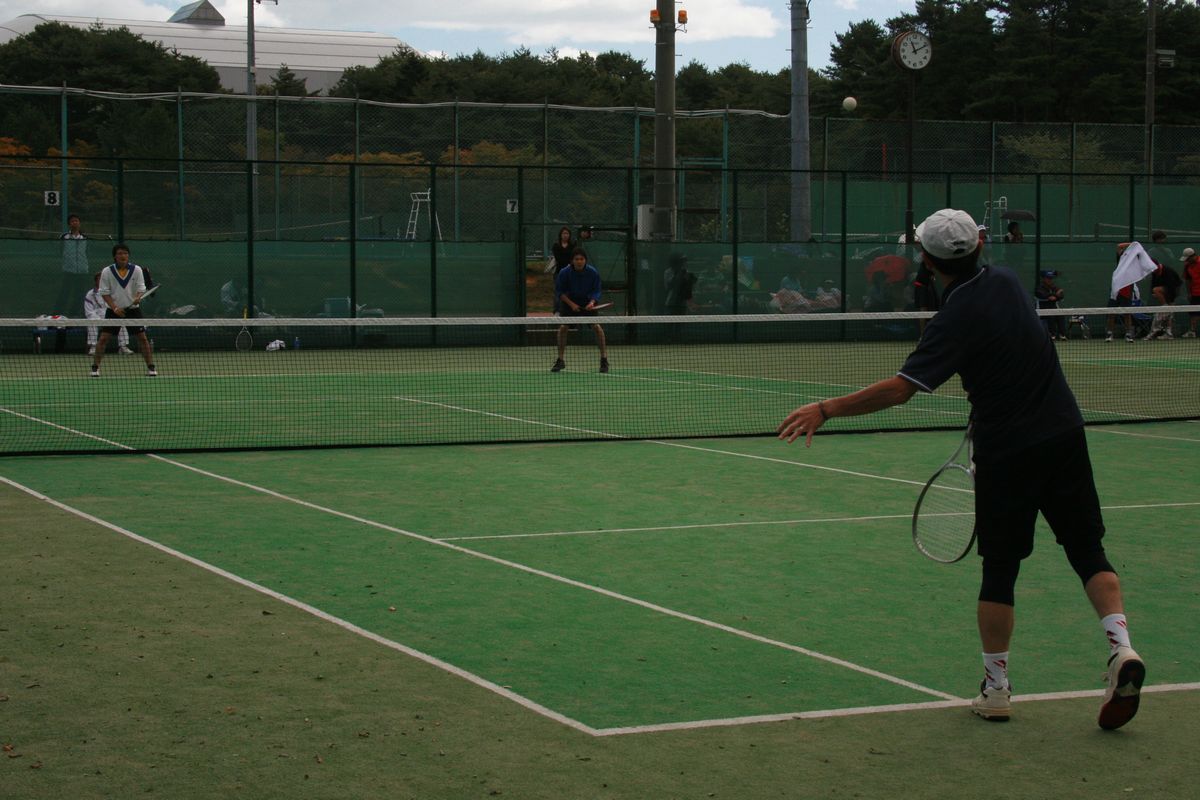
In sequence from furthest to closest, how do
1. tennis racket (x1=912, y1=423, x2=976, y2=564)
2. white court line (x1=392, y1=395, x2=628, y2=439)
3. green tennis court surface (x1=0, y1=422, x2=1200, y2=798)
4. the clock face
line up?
the clock face, white court line (x1=392, y1=395, x2=628, y2=439), tennis racket (x1=912, y1=423, x2=976, y2=564), green tennis court surface (x1=0, y1=422, x2=1200, y2=798)

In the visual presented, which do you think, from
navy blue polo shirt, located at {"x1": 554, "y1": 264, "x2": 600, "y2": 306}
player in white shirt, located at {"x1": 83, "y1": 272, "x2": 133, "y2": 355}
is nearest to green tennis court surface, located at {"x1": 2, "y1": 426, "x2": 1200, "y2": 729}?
navy blue polo shirt, located at {"x1": 554, "y1": 264, "x2": 600, "y2": 306}

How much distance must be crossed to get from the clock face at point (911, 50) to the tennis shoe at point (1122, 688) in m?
23.2

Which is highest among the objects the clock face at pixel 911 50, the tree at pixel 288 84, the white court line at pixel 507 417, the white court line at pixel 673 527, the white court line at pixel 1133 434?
the tree at pixel 288 84

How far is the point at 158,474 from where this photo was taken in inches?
400

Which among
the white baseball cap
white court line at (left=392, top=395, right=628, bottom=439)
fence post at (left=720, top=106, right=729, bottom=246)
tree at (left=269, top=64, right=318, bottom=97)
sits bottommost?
white court line at (left=392, top=395, right=628, bottom=439)

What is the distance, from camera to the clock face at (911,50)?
87.7 feet

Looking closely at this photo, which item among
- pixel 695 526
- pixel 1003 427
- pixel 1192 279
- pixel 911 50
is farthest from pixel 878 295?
pixel 1003 427

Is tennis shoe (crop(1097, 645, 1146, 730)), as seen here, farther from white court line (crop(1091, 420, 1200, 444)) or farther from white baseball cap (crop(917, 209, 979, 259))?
white court line (crop(1091, 420, 1200, 444))

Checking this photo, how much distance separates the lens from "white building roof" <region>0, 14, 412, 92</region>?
196 feet

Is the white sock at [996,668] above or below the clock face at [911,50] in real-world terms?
below

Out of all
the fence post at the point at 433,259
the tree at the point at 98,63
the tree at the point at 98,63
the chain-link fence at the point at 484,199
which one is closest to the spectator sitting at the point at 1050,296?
the chain-link fence at the point at 484,199

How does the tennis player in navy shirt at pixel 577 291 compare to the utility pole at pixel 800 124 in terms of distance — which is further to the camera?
the utility pole at pixel 800 124

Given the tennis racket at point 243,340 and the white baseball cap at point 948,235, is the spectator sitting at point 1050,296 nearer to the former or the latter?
the tennis racket at point 243,340

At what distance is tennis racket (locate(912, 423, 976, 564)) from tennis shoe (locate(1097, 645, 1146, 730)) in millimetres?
615
